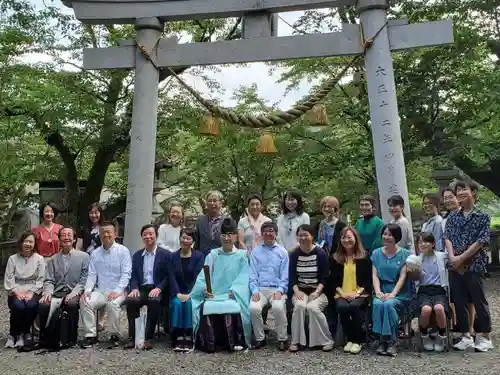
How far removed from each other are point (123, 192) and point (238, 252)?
9526mm

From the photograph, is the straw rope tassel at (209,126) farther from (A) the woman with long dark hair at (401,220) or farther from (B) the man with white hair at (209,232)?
(A) the woman with long dark hair at (401,220)

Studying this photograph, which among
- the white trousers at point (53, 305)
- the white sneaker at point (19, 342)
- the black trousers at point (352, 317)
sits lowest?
the white sneaker at point (19, 342)

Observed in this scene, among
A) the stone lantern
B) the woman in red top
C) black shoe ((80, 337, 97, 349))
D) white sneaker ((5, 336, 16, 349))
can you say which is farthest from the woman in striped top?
the stone lantern

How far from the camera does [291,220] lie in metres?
5.79

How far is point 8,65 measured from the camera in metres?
10.2

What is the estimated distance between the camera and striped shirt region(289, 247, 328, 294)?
5.19 m

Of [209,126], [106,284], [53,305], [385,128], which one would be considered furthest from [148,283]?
[385,128]

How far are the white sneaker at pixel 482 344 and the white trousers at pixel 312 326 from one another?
1.36 m

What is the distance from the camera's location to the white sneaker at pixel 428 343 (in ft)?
15.8

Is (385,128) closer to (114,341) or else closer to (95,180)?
(114,341)

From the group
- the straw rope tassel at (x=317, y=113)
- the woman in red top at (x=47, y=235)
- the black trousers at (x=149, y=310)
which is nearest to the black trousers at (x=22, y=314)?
the woman in red top at (x=47, y=235)

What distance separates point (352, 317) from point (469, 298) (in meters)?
1.16

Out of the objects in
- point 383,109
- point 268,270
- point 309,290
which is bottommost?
point 309,290

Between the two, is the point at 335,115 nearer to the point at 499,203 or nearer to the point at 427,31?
the point at 427,31
